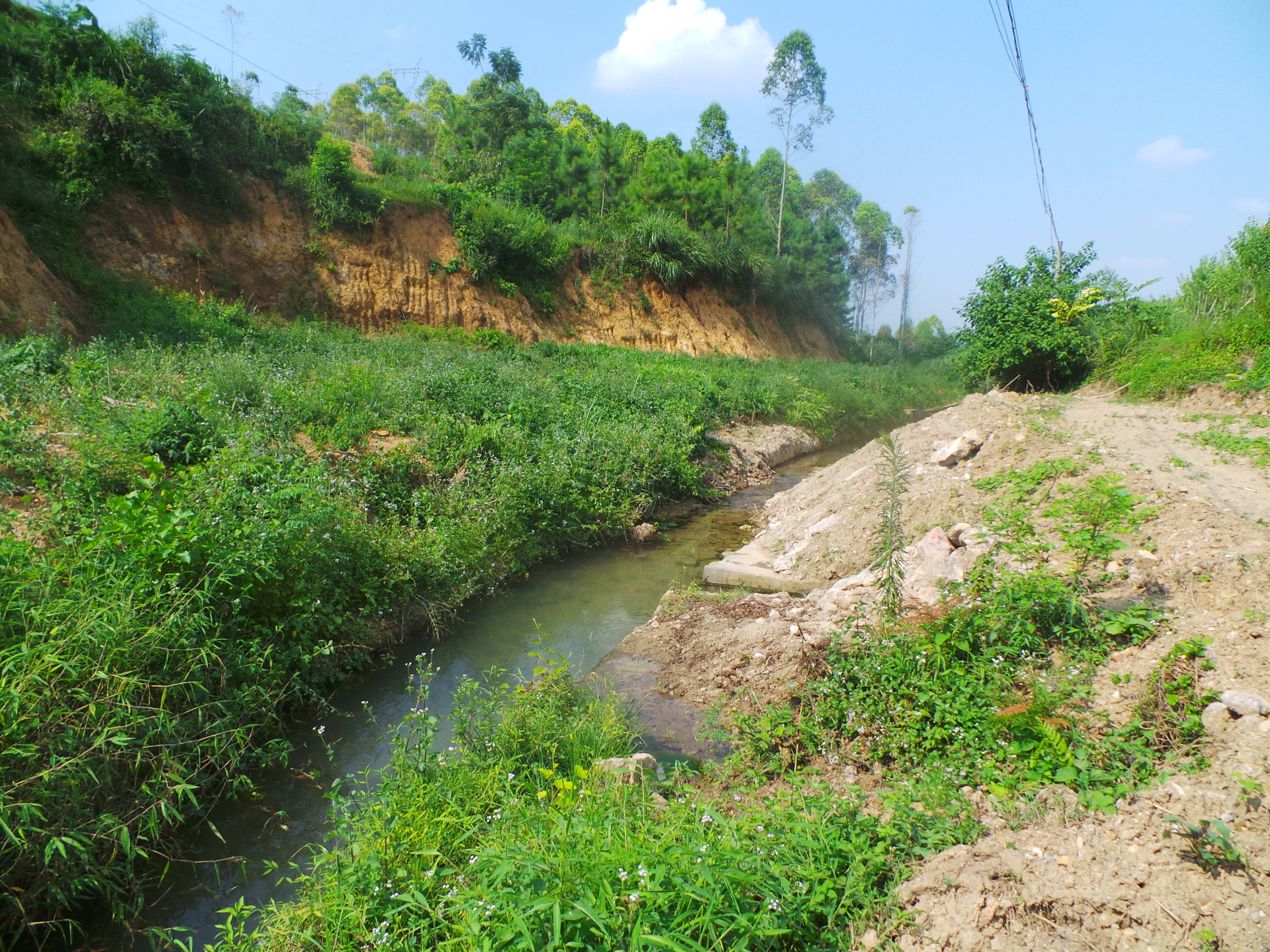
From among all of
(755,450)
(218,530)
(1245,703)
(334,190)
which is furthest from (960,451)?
(334,190)

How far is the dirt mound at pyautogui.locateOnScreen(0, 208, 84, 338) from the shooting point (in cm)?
1002

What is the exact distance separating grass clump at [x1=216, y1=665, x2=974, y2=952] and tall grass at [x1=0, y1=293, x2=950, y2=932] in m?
1.00

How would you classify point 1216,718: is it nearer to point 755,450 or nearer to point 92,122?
point 755,450

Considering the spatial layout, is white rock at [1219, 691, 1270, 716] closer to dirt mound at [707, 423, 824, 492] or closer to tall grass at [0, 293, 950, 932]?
tall grass at [0, 293, 950, 932]

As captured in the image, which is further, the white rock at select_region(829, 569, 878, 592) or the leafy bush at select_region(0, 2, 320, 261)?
the leafy bush at select_region(0, 2, 320, 261)

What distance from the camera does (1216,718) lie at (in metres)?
3.23

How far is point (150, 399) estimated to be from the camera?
740 centimetres

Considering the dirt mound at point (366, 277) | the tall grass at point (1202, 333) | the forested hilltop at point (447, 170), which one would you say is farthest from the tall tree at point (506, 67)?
the tall grass at point (1202, 333)

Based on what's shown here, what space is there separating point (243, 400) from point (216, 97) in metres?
13.2

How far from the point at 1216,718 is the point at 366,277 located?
20.0m

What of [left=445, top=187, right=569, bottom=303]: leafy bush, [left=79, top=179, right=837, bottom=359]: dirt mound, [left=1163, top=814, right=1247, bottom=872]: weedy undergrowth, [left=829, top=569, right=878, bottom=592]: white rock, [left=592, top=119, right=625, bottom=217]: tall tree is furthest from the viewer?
[left=592, top=119, right=625, bottom=217]: tall tree

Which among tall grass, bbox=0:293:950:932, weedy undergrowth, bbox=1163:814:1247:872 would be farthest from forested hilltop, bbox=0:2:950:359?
weedy undergrowth, bbox=1163:814:1247:872

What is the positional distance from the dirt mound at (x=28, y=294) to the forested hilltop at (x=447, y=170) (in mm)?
1400

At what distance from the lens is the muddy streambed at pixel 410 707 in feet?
11.7
